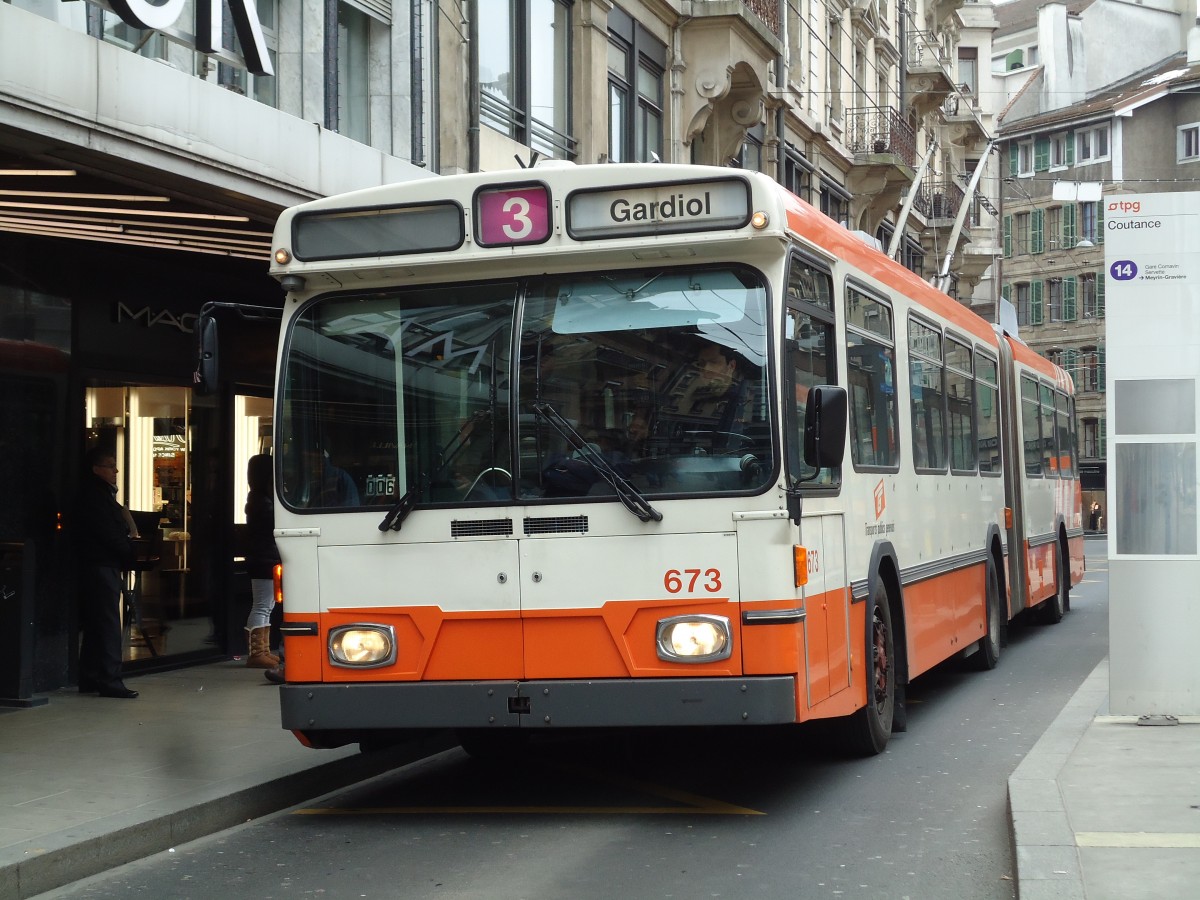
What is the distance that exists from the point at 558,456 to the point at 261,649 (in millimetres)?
6624

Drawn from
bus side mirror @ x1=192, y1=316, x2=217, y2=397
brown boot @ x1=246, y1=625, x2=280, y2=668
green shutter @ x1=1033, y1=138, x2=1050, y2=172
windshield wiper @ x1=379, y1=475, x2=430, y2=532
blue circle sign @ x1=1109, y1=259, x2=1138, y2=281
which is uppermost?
green shutter @ x1=1033, y1=138, x2=1050, y2=172

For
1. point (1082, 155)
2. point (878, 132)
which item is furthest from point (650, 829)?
point (1082, 155)

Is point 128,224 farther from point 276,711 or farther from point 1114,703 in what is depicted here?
point 1114,703

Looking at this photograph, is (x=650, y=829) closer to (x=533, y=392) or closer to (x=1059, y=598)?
(x=533, y=392)

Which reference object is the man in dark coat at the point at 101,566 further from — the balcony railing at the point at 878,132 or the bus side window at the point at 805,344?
the balcony railing at the point at 878,132

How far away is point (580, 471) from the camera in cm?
735

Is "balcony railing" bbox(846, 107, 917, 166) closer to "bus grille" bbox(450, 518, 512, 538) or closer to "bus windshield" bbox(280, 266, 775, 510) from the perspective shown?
"bus windshield" bbox(280, 266, 775, 510)

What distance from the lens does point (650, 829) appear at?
736cm

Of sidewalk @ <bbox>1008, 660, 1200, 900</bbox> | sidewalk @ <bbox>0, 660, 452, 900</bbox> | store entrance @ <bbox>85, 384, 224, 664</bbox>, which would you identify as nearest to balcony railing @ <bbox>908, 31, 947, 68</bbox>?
store entrance @ <bbox>85, 384, 224, 664</bbox>

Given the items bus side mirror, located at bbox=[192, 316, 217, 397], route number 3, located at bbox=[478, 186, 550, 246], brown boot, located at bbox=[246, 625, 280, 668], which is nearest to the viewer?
route number 3, located at bbox=[478, 186, 550, 246]

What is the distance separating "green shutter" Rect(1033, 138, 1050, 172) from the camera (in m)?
73.9

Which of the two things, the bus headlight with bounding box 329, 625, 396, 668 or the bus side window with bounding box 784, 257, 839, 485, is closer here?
the bus side window with bounding box 784, 257, 839, 485

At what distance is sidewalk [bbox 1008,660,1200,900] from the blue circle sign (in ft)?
8.10

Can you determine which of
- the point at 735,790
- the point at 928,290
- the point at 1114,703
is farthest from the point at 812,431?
the point at 928,290
